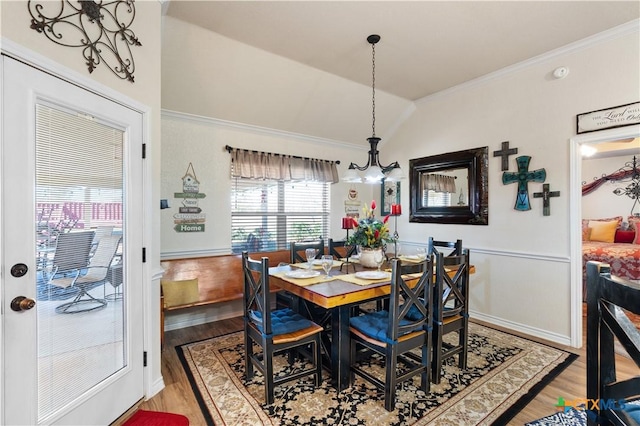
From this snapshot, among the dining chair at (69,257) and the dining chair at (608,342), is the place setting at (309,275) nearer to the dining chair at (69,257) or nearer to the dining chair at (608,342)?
the dining chair at (69,257)

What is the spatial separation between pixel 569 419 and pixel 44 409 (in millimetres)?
3010

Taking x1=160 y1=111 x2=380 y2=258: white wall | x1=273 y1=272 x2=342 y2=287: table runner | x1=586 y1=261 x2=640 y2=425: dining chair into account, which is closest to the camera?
x1=586 y1=261 x2=640 y2=425: dining chair

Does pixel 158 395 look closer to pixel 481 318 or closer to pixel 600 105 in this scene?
pixel 481 318

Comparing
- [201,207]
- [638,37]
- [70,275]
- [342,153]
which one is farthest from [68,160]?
[638,37]

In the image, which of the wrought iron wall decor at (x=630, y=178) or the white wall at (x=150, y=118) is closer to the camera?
the white wall at (x=150, y=118)

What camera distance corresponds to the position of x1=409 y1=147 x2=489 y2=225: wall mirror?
371 cm

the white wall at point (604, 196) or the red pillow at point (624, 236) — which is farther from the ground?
the white wall at point (604, 196)

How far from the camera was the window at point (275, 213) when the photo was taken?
394 cm

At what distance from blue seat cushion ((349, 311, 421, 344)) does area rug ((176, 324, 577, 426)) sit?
460 millimetres

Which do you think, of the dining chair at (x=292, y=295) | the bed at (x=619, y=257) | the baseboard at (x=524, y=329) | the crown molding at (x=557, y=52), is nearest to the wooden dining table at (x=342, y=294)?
the dining chair at (x=292, y=295)

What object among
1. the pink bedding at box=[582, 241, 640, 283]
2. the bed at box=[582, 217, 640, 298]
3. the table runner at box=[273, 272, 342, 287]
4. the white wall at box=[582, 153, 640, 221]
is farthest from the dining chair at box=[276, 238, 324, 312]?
the white wall at box=[582, 153, 640, 221]

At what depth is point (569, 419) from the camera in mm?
1900

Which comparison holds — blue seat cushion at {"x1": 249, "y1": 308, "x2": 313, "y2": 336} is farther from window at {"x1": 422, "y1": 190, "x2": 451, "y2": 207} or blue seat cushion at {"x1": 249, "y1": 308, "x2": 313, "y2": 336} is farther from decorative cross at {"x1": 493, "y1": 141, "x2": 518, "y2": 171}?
decorative cross at {"x1": 493, "y1": 141, "x2": 518, "y2": 171}

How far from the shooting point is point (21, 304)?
4.47 feet
